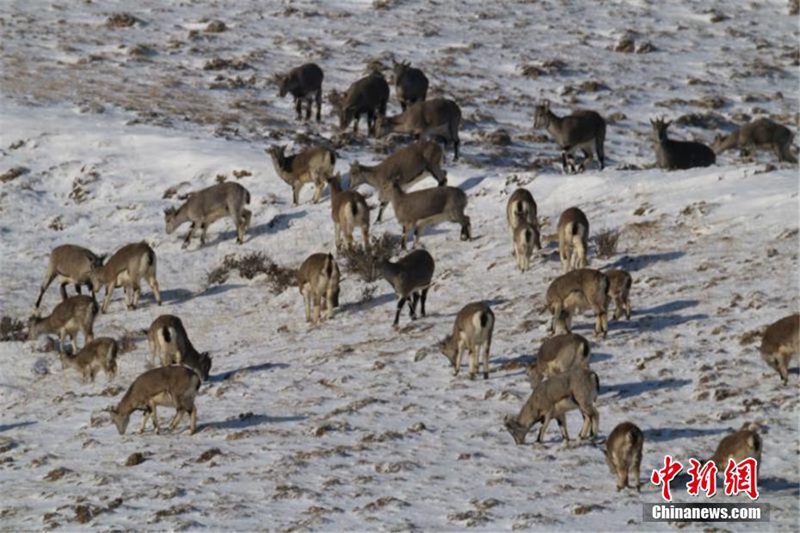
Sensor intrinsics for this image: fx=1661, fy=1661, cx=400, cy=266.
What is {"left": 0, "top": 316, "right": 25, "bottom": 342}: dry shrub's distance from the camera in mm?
26108

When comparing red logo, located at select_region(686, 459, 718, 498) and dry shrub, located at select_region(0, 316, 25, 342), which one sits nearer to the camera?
red logo, located at select_region(686, 459, 718, 498)

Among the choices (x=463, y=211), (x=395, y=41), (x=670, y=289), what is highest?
(x=395, y=41)

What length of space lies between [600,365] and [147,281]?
960 centimetres

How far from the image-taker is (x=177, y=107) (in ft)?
126

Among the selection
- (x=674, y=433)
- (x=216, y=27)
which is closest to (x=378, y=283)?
(x=674, y=433)

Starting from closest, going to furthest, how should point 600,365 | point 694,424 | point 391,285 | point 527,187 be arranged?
point 694,424 < point 600,365 < point 391,285 < point 527,187

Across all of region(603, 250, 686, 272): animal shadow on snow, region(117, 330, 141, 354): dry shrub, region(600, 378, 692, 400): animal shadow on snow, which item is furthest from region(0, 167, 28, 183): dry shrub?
region(600, 378, 692, 400): animal shadow on snow

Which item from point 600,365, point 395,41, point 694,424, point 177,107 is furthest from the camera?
point 395,41

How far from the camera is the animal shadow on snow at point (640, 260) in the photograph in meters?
25.6

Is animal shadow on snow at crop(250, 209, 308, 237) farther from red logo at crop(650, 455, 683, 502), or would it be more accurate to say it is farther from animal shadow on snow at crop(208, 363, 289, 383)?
red logo at crop(650, 455, 683, 502)

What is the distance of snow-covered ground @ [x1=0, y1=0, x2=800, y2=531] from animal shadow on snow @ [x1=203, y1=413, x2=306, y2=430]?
1.8 inches

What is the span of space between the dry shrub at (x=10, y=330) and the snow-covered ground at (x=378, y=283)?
351 mm

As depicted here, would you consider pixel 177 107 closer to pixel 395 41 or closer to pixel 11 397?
pixel 395 41

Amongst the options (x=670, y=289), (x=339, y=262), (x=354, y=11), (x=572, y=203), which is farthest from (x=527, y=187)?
(x=354, y=11)
